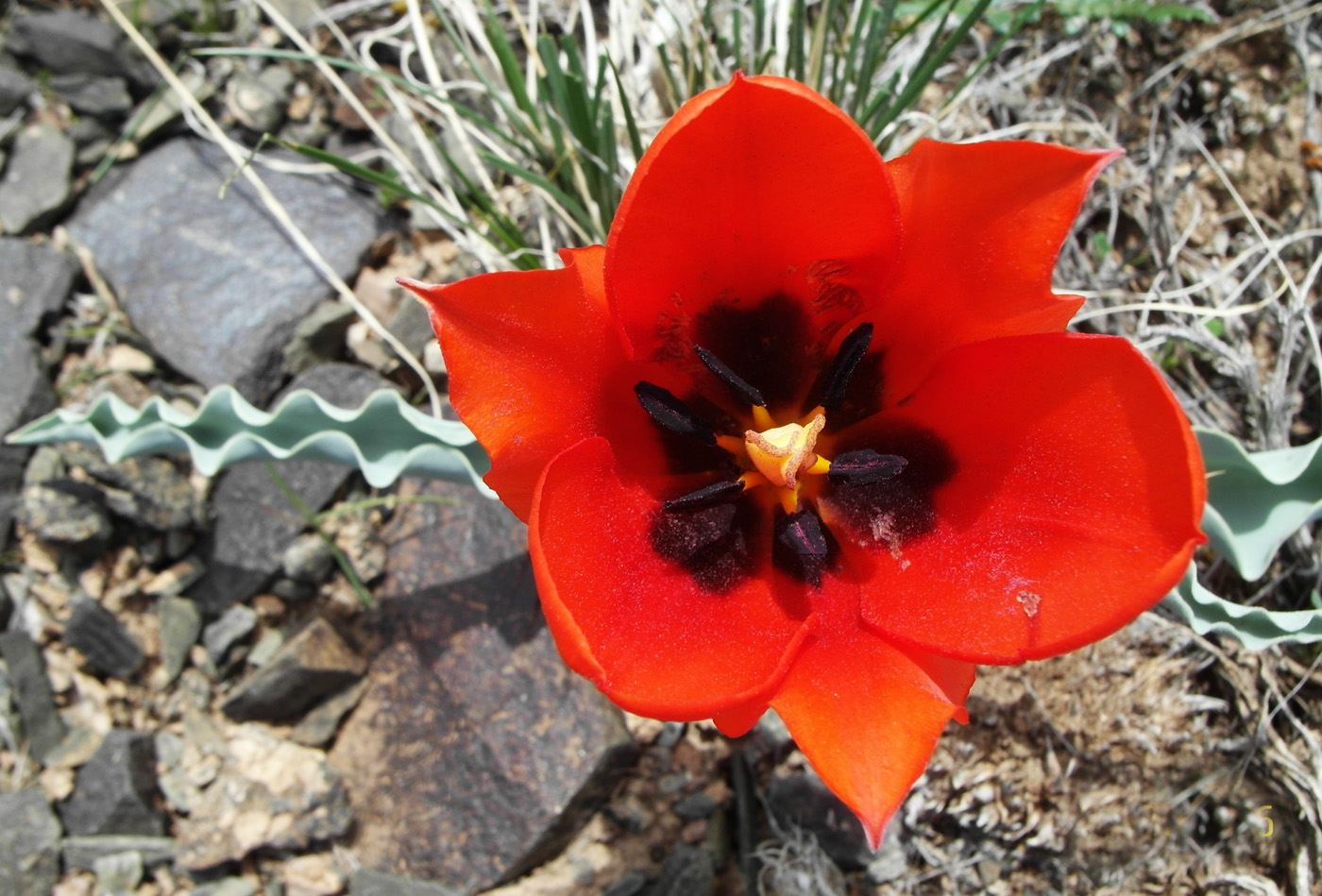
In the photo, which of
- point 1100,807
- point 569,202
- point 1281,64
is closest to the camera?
point 1100,807

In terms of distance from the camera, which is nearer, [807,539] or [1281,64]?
[807,539]

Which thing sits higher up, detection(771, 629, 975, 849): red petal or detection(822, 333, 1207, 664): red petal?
detection(822, 333, 1207, 664): red petal

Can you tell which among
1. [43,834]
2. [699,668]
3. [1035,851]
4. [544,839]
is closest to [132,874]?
[43,834]

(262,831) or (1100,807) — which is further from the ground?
(1100,807)

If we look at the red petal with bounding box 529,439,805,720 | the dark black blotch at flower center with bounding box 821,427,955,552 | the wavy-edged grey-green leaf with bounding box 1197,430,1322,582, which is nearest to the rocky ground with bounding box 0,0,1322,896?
the wavy-edged grey-green leaf with bounding box 1197,430,1322,582

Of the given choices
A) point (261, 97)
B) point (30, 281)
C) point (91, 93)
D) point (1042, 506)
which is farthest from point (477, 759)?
point (91, 93)

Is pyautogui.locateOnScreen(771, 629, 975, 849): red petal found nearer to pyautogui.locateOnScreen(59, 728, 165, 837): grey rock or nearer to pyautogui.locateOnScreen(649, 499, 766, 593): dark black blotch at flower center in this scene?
pyautogui.locateOnScreen(649, 499, 766, 593): dark black blotch at flower center

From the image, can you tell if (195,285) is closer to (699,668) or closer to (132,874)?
(132,874)
